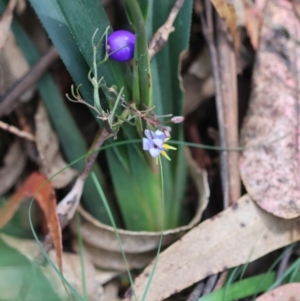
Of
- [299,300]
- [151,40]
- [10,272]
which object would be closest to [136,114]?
[151,40]

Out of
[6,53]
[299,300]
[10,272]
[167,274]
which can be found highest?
[6,53]

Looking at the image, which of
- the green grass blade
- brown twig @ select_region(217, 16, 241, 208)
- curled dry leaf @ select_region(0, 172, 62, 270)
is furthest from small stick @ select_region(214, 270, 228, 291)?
curled dry leaf @ select_region(0, 172, 62, 270)

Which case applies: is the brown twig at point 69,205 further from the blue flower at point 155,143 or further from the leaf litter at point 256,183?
the blue flower at point 155,143

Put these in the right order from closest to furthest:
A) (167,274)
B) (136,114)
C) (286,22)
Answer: (136,114)
(167,274)
(286,22)

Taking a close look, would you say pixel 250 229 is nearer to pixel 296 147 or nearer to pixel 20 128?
pixel 296 147

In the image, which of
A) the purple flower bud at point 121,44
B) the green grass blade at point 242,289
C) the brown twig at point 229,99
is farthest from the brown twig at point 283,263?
the purple flower bud at point 121,44

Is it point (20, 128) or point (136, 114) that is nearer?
point (136, 114)

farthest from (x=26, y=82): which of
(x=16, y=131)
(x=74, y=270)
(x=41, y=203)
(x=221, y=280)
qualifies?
(x=221, y=280)

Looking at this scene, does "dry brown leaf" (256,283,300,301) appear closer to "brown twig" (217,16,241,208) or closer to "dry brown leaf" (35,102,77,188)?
"brown twig" (217,16,241,208)
